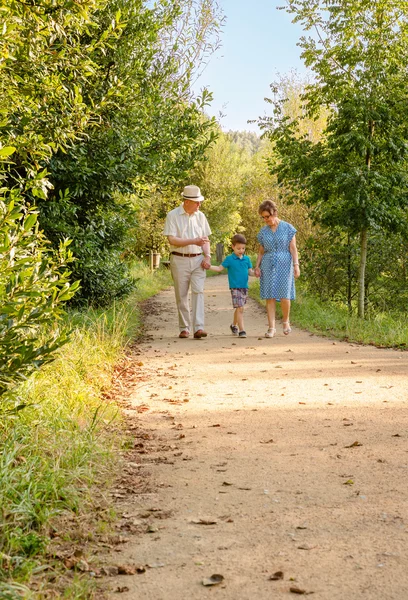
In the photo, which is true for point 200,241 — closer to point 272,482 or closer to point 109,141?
point 109,141

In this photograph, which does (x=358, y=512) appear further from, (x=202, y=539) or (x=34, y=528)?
(x=34, y=528)

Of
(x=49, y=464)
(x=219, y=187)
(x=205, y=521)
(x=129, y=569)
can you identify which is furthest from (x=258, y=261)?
(x=219, y=187)

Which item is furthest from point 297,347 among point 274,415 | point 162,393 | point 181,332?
point 274,415

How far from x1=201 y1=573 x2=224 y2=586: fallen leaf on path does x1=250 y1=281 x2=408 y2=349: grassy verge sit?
7.50 metres

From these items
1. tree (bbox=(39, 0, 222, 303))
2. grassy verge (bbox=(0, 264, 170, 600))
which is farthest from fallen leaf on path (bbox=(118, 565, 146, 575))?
tree (bbox=(39, 0, 222, 303))

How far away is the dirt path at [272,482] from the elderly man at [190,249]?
233 cm

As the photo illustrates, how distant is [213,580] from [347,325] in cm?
943

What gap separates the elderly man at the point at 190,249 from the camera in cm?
1101

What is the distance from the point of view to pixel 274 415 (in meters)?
6.37

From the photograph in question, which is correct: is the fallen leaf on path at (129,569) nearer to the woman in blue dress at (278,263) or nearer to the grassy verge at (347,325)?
the grassy verge at (347,325)

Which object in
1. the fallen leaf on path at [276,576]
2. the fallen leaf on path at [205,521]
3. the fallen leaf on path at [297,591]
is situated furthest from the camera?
the fallen leaf on path at [205,521]

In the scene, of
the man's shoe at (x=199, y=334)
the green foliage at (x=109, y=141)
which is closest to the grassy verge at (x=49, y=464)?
the green foliage at (x=109, y=141)

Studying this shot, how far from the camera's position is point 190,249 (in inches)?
439

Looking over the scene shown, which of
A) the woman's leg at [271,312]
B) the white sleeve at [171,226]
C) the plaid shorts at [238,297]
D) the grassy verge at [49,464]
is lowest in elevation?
the grassy verge at [49,464]
